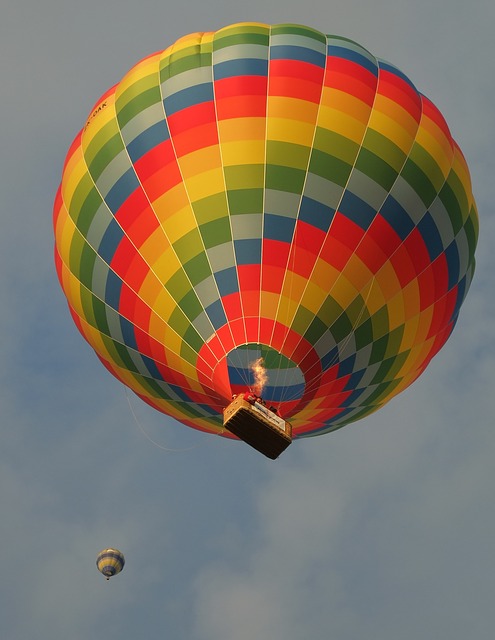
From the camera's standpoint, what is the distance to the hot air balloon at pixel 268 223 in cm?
1648

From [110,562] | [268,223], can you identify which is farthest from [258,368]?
[110,562]

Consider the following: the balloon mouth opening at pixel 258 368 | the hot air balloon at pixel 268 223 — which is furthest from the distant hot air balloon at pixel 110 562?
the balloon mouth opening at pixel 258 368

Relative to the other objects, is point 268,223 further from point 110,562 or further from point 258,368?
point 110,562

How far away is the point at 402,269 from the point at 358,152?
1.87m

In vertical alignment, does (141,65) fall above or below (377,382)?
above

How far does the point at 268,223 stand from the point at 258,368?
2.13 m

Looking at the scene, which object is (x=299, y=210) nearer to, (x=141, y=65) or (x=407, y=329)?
(x=407, y=329)

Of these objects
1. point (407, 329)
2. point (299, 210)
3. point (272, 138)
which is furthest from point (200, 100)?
point (407, 329)

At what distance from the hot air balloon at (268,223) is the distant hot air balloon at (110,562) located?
27.2 feet

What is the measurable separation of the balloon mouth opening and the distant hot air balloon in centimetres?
1048

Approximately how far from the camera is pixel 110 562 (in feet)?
83.7

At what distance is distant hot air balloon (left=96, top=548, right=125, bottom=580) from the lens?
2541 centimetres

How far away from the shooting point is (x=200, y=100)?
17438mm

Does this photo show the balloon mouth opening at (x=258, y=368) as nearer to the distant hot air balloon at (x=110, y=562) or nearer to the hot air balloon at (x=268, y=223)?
the hot air balloon at (x=268, y=223)
